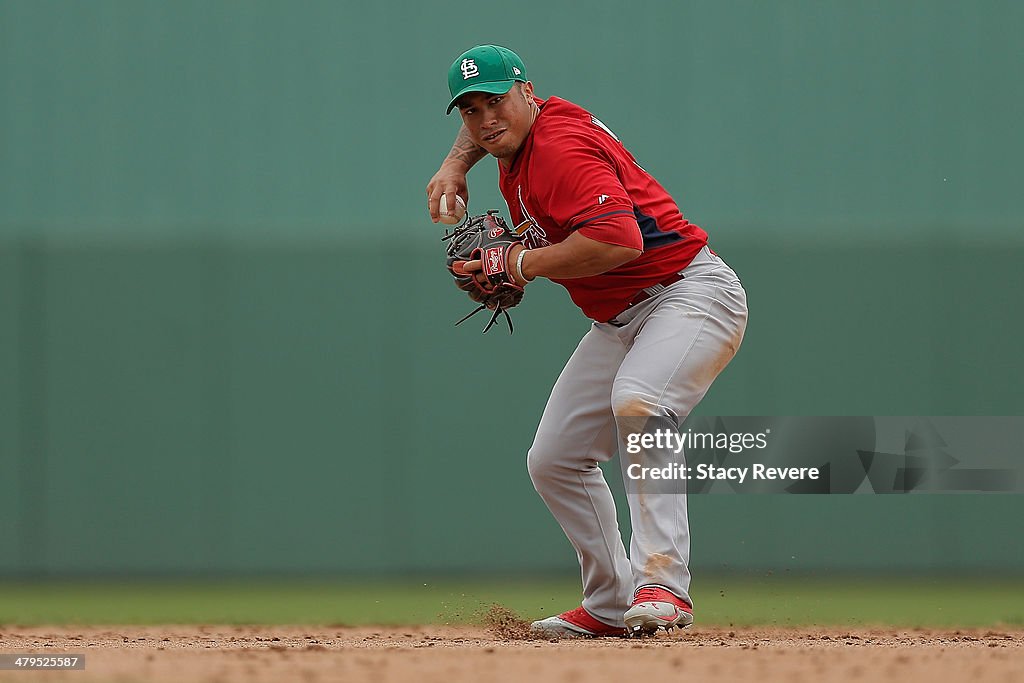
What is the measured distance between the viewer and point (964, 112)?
8.09 m

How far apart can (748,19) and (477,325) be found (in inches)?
104

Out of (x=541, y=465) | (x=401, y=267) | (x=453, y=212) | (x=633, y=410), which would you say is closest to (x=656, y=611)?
(x=633, y=410)

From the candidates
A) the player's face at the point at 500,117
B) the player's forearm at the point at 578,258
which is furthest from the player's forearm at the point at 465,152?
the player's forearm at the point at 578,258

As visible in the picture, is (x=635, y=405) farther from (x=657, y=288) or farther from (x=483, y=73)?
(x=483, y=73)

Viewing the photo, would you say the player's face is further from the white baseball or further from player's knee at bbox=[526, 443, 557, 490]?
player's knee at bbox=[526, 443, 557, 490]

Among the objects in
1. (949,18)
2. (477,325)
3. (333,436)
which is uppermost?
(949,18)

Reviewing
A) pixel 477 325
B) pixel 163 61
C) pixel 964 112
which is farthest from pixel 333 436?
pixel 964 112

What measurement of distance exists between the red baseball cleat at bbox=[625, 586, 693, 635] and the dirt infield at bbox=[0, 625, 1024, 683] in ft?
0.23

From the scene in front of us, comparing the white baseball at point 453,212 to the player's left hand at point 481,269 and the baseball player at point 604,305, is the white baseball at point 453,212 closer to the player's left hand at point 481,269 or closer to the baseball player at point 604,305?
the baseball player at point 604,305

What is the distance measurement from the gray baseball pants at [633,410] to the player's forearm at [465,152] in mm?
809

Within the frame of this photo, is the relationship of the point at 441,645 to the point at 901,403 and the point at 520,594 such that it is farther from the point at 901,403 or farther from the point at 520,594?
the point at 901,403

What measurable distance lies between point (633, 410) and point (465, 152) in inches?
50.6

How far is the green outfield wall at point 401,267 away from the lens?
24.6ft

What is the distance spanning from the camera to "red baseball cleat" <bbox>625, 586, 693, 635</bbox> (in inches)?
152
